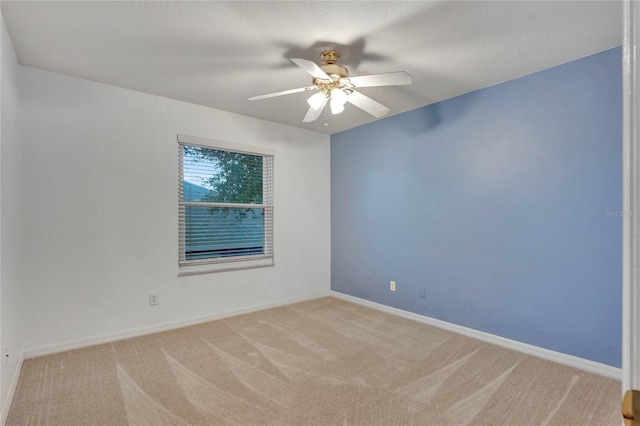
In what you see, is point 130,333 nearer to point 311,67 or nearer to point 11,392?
point 11,392

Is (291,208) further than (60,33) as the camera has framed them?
Yes

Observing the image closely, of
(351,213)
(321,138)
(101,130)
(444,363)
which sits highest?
(321,138)

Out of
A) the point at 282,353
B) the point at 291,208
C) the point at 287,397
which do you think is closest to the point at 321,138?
the point at 291,208

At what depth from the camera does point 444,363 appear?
8.28 feet

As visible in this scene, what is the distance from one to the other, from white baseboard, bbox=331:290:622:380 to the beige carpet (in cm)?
8

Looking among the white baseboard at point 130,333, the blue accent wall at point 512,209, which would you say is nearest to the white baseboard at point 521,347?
the blue accent wall at point 512,209

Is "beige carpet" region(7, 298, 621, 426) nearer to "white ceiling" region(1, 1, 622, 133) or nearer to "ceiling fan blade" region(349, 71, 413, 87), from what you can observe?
"ceiling fan blade" region(349, 71, 413, 87)

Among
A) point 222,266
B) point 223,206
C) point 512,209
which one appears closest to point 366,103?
point 512,209

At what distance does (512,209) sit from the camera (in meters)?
2.83

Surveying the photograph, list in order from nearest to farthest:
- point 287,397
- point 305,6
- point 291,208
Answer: point 305,6 → point 287,397 → point 291,208

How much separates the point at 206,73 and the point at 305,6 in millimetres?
1249

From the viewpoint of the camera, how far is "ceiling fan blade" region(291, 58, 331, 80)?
2.00 m

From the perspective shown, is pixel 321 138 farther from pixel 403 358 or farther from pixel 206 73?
pixel 403 358

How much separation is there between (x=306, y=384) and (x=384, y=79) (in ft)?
7.27
